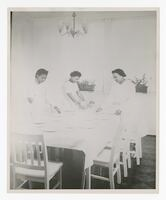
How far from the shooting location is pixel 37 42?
163 cm

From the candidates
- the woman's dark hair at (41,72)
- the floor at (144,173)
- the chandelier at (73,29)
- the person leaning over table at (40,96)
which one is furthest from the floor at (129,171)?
the chandelier at (73,29)

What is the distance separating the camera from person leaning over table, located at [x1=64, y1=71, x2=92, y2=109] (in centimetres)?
163

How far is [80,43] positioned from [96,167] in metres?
0.67

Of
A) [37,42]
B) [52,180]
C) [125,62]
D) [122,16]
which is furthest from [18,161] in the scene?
[122,16]

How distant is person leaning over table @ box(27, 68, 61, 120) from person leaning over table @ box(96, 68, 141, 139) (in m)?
0.28

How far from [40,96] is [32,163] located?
36cm

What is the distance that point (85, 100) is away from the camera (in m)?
1.64

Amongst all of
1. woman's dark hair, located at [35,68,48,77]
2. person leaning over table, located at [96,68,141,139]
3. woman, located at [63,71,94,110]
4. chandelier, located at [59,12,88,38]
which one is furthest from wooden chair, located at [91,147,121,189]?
chandelier, located at [59,12,88,38]

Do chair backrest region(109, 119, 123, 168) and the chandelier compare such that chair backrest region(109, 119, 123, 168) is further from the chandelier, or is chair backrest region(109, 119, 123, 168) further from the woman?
the chandelier

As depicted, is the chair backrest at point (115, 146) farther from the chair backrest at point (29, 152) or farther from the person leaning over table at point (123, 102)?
the chair backrest at point (29, 152)

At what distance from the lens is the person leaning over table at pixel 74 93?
1.63m

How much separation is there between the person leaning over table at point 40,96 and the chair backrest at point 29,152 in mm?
125

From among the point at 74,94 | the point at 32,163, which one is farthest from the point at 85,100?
the point at 32,163
